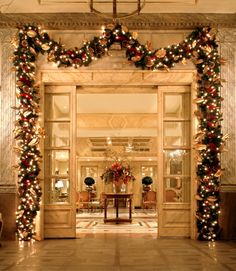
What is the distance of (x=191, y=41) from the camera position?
29.9ft

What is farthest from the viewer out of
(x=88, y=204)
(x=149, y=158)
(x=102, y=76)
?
(x=149, y=158)

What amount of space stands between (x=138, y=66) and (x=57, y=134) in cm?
192

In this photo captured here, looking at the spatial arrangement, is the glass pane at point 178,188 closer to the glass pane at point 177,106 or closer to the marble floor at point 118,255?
the marble floor at point 118,255

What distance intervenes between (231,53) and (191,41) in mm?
768

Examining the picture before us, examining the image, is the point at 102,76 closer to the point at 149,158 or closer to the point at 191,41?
the point at 191,41

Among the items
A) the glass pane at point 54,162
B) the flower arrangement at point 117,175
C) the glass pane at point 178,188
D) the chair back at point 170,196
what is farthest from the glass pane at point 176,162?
the flower arrangement at point 117,175

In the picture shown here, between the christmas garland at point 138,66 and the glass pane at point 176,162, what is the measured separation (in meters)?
0.39

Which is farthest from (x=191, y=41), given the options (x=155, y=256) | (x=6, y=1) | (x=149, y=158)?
(x=149, y=158)

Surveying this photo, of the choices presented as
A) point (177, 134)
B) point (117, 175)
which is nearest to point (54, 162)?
point (177, 134)

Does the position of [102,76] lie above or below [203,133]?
above

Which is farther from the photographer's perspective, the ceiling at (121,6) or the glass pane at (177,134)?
the glass pane at (177,134)

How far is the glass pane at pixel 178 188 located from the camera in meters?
9.30

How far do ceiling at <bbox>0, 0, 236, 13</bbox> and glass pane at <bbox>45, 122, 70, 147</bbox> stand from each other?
2045 mm

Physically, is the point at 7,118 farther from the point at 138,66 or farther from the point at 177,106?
the point at 177,106
